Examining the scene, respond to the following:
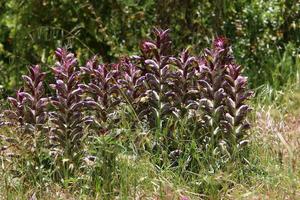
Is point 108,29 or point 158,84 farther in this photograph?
point 108,29

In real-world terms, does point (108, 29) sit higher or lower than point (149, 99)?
lower

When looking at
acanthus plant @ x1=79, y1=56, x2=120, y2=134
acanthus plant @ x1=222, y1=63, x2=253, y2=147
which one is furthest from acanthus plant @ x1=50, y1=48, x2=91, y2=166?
acanthus plant @ x1=222, y1=63, x2=253, y2=147

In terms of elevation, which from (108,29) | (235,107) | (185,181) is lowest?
(185,181)

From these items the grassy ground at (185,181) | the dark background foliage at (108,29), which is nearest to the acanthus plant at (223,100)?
the grassy ground at (185,181)

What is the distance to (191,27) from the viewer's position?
572cm

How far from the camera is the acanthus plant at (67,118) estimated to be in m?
3.54

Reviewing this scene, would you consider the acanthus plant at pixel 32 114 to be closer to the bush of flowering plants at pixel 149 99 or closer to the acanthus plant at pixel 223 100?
the bush of flowering plants at pixel 149 99

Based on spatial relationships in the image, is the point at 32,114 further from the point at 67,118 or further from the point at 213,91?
the point at 213,91

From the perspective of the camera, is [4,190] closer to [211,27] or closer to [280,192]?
[280,192]

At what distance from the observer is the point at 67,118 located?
357cm

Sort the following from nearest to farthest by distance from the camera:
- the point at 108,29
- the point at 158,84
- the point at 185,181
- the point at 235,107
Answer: the point at 185,181
the point at 235,107
the point at 158,84
the point at 108,29

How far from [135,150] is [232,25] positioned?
2.63 m

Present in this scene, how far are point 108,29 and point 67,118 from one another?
211 cm

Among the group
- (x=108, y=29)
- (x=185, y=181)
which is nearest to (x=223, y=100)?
(x=185, y=181)
